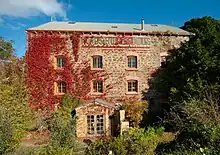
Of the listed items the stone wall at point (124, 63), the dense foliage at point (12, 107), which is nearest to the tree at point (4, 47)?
the dense foliage at point (12, 107)

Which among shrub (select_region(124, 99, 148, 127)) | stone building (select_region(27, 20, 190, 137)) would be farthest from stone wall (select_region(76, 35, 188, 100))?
shrub (select_region(124, 99, 148, 127))

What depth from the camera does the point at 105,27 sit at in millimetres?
30250

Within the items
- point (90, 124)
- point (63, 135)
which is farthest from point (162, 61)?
point (63, 135)

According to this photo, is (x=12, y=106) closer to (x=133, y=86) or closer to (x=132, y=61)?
(x=133, y=86)

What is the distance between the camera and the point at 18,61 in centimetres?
2856

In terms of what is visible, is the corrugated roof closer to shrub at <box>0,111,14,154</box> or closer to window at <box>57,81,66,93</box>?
window at <box>57,81,66,93</box>

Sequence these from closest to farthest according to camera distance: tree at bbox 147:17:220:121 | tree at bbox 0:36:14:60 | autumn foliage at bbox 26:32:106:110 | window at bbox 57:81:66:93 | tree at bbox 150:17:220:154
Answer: tree at bbox 150:17:220:154, tree at bbox 147:17:220:121, autumn foliage at bbox 26:32:106:110, window at bbox 57:81:66:93, tree at bbox 0:36:14:60

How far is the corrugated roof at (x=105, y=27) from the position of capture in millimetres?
29116

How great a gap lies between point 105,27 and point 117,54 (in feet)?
10.2

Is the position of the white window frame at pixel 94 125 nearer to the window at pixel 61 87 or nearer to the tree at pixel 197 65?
the window at pixel 61 87

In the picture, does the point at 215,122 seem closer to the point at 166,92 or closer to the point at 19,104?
the point at 19,104

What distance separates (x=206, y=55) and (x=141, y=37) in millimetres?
6968

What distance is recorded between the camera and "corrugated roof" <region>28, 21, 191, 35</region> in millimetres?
29116

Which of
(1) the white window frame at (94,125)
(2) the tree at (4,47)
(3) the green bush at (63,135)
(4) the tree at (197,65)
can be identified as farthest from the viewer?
(2) the tree at (4,47)
